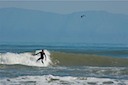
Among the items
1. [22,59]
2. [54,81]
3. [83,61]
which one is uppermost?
[22,59]

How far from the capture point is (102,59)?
137ft

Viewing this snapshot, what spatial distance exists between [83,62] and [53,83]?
60.1ft

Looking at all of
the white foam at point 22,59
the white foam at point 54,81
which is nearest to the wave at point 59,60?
the white foam at point 22,59

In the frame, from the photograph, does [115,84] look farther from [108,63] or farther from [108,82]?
[108,63]

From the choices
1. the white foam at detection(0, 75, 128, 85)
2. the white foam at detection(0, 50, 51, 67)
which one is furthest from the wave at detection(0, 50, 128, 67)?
the white foam at detection(0, 75, 128, 85)

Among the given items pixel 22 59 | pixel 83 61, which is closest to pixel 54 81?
pixel 22 59

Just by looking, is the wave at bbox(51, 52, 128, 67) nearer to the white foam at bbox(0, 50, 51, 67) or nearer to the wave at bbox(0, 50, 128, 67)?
the wave at bbox(0, 50, 128, 67)

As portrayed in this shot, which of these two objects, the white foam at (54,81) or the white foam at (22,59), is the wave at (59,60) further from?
the white foam at (54,81)

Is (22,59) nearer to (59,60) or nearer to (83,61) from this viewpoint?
(59,60)

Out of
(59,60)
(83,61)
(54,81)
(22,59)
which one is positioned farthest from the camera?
(83,61)

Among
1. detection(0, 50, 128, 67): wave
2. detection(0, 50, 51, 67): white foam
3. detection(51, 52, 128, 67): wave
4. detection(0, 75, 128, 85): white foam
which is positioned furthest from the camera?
detection(51, 52, 128, 67): wave

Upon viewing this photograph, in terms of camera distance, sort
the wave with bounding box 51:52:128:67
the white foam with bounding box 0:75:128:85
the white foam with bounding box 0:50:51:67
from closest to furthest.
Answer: the white foam with bounding box 0:75:128:85 → the white foam with bounding box 0:50:51:67 → the wave with bounding box 51:52:128:67

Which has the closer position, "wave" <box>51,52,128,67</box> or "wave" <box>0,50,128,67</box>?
"wave" <box>0,50,128,67</box>

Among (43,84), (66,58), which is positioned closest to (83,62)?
(66,58)
